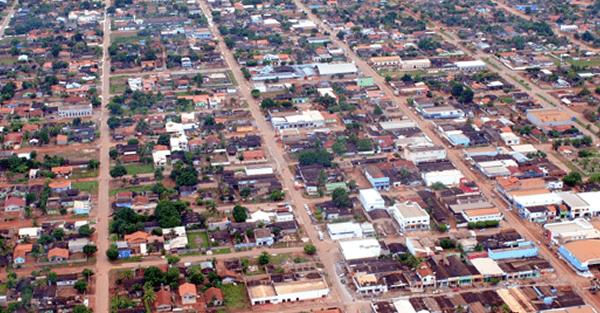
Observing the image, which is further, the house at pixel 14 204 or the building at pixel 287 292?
the house at pixel 14 204

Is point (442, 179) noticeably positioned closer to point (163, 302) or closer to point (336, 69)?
point (163, 302)

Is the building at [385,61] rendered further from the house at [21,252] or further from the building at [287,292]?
the house at [21,252]

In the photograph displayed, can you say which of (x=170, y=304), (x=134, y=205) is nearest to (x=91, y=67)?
(x=134, y=205)

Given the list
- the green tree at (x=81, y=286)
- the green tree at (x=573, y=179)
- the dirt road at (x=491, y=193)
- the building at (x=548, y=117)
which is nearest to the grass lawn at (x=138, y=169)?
the green tree at (x=81, y=286)

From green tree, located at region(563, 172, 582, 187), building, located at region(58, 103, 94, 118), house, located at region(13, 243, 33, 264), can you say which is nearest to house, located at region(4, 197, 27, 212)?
house, located at region(13, 243, 33, 264)

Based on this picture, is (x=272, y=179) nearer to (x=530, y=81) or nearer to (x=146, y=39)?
(x=530, y=81)

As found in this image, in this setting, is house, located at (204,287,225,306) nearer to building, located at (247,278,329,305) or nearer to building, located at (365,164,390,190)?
building, located at (247,278,329,305)

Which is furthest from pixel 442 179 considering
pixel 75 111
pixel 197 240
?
pixel 75 111
